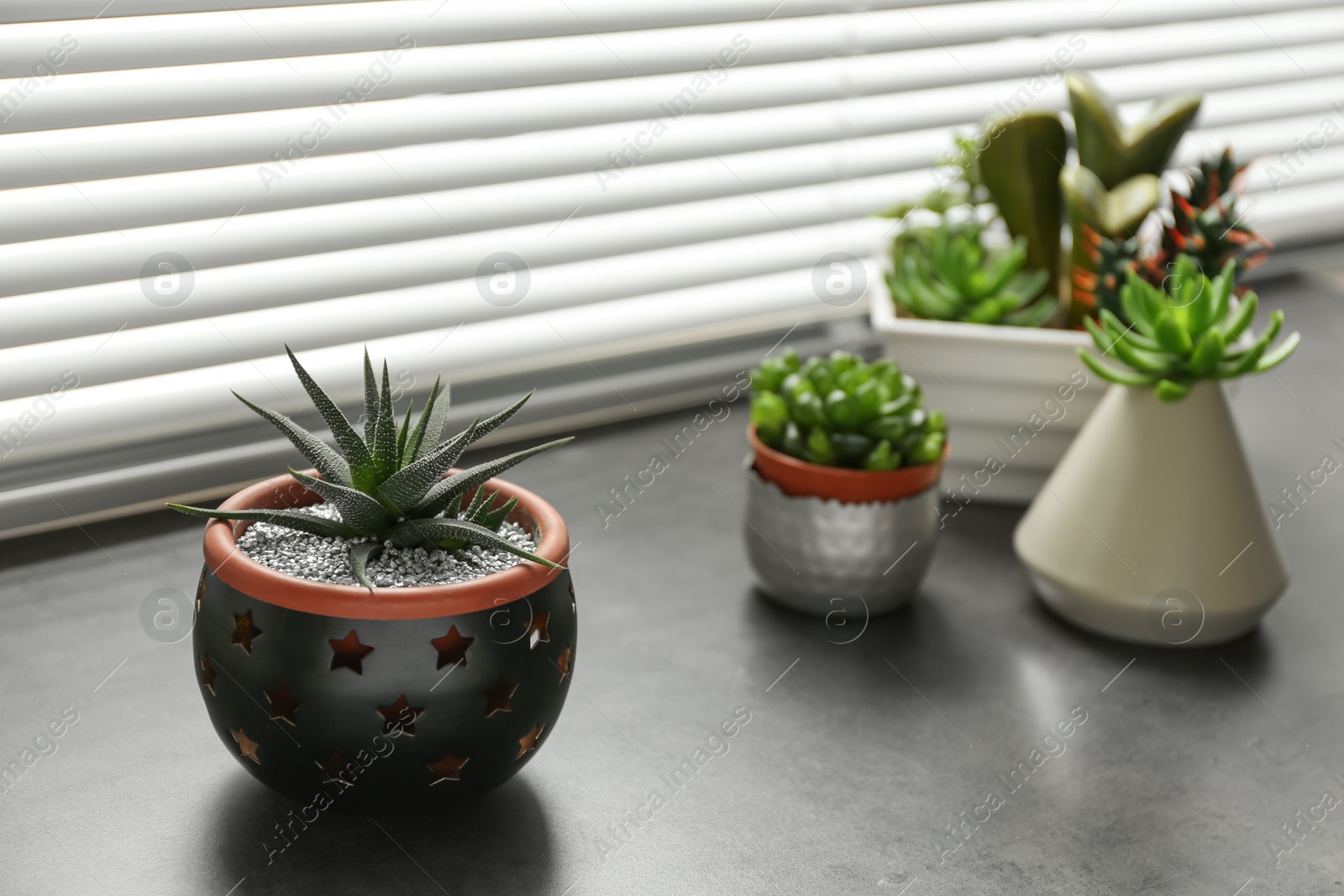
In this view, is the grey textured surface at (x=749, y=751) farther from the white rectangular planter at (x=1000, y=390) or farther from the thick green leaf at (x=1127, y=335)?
the thick green leaf at (x=1127, y=335)

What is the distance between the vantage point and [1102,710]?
0.85 m

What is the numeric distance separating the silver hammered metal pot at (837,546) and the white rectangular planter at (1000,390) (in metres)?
0.19

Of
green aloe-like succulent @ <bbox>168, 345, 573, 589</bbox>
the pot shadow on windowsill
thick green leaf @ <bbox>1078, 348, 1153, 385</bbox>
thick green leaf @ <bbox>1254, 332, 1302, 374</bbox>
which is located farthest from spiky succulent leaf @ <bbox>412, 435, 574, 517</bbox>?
thick green leaf @ <bbox>1254, 332, 1302, 374</bbox>

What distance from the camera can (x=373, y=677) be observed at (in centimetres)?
62

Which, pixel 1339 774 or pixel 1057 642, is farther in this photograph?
pixel 1057 642

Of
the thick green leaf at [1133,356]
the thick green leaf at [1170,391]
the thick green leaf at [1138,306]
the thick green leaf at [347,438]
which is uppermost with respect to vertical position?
the thick green leaf at [347,438]

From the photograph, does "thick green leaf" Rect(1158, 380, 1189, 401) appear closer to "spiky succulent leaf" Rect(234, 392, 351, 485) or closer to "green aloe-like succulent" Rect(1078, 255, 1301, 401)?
"green aloe-like succulent" Rect(1078, 255, 1301, 401)

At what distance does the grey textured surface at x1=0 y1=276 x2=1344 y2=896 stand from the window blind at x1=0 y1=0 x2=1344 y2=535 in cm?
13

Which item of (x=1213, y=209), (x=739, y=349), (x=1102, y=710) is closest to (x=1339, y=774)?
(x=1102, y=710)

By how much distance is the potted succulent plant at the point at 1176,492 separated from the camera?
34.7 inches

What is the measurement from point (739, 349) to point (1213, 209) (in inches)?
18.3

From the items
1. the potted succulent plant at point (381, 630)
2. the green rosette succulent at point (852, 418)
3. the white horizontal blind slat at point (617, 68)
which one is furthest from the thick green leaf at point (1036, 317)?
the potted succulent plant at point (381, 630)

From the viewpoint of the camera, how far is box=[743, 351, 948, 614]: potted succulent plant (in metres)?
0.90

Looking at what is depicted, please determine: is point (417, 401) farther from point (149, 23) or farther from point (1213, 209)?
point (1213, 209)
